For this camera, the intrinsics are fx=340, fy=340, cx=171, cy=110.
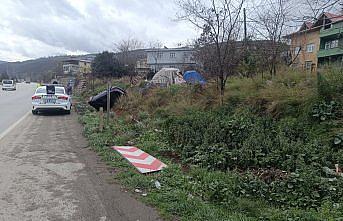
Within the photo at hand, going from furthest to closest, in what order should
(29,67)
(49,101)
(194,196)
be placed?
(29,67) < (49,101) < (194,196)

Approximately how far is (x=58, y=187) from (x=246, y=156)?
10.9 feet

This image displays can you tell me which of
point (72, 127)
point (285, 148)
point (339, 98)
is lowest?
point (72, 127)

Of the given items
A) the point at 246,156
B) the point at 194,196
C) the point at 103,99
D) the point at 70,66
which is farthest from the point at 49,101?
the point at 70,66

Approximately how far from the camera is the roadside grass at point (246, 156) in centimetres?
444

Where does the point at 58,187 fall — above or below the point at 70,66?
below

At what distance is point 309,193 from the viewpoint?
4.69 m

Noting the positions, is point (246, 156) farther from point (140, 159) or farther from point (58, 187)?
point (58, 187)

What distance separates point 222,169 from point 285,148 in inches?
49.8

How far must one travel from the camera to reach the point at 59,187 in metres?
5.39

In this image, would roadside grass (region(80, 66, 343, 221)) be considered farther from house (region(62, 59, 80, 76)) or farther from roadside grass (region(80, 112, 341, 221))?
house (region(62, 59, 80, 76))

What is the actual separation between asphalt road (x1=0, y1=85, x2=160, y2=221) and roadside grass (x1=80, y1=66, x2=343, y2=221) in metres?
0.32

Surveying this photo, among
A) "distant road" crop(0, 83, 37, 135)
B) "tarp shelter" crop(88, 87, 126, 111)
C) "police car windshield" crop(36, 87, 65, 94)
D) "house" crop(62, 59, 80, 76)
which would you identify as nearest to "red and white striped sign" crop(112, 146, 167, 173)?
"distant road" crop(0, 83, 37, 135)

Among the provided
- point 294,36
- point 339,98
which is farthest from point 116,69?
point 339,98

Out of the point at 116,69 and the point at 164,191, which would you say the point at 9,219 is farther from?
the point at 116,69
